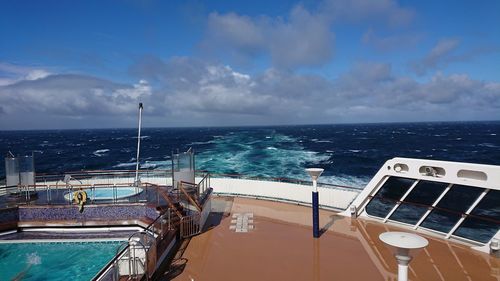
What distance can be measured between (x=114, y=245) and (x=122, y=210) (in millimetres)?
1587

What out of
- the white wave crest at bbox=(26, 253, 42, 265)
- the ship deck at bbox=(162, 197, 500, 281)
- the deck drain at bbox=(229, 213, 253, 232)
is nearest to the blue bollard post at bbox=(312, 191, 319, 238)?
the ship deck at bbox=(162, 197, 500, 281)

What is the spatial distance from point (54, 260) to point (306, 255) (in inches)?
312

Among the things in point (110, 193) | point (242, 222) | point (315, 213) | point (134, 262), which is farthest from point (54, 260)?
point (315, 213)

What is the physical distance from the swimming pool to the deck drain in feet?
15.0

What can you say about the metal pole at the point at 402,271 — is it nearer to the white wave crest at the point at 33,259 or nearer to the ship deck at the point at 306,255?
the ship deck at the point at 306,255

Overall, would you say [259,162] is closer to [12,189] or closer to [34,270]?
[12,189]

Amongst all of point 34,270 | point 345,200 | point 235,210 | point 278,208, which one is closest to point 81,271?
point 34,270

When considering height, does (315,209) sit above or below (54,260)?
above

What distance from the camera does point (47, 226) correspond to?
12.7 m

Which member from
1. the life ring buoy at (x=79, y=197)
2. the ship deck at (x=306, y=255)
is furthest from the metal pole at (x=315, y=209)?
the life ring buoy at (x=79, y=197)

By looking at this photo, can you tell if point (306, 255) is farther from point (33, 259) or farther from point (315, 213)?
point (33, 259)

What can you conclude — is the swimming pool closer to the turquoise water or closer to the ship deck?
→ the turquoise water

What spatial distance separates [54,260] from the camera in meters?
10.4

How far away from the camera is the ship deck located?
8656 millimetres
